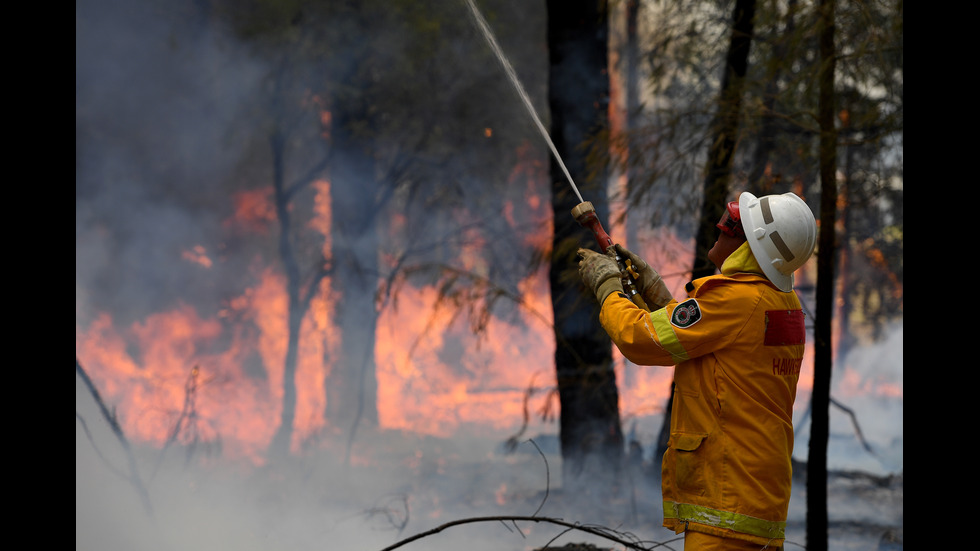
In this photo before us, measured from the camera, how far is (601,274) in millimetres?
2705

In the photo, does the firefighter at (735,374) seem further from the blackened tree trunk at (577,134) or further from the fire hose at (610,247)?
the blackened tree trunk at (577,134)

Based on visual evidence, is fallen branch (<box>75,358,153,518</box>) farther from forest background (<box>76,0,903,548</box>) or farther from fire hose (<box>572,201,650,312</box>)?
fire hose (<box>572,201,650,312</box>)

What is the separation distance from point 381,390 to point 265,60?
472 cm

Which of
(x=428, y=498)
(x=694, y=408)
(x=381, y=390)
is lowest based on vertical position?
(x=428, y=498)

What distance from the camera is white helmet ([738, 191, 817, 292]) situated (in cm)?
251

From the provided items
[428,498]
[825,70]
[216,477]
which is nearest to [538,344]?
[428,498]

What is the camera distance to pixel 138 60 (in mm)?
7789

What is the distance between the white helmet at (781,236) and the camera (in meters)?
2.51

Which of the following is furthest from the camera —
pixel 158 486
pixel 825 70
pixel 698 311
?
pixel 158 486

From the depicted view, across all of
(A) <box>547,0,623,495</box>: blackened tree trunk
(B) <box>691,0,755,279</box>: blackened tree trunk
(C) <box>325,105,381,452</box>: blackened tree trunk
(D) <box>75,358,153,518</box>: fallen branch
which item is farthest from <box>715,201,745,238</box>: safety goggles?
(C) <box>325,105,381,452</box>: blackened tree trunk

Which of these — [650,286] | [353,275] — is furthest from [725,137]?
[353,275]

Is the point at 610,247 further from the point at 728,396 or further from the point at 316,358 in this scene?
the point at 316,358

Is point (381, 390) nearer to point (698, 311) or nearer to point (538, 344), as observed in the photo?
point (538, 344)

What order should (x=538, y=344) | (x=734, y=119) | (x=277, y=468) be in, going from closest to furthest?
(x=734, y=119)
(x=277, y=468)
(x=538, y=344)
